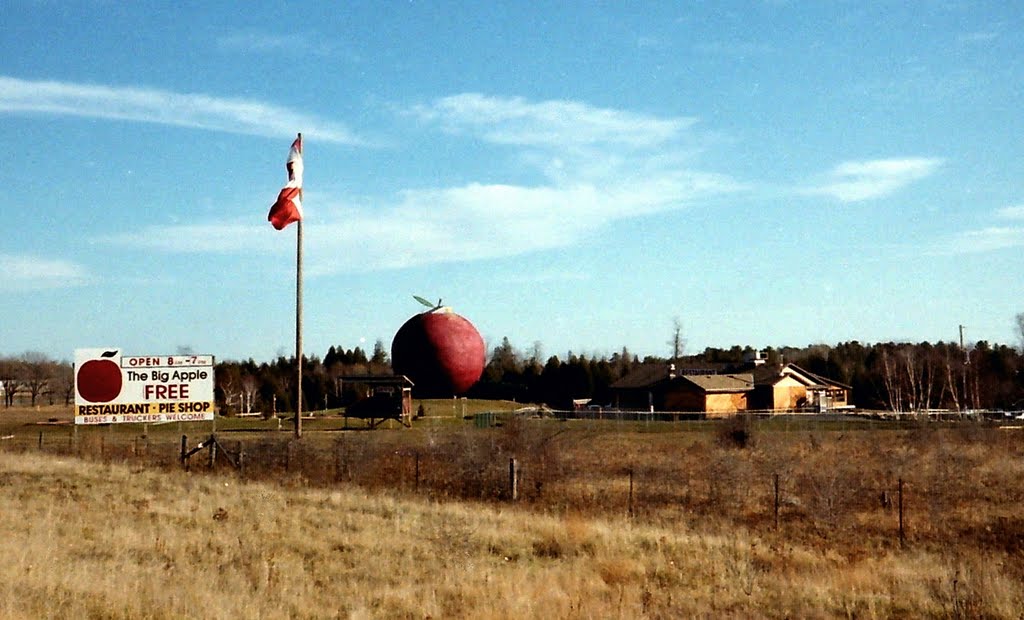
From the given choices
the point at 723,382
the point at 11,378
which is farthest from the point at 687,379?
the point at 11,378

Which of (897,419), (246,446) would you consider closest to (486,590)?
(246,446)

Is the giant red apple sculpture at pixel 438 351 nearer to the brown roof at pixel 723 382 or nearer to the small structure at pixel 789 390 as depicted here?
the brown roof at pixel 723 382

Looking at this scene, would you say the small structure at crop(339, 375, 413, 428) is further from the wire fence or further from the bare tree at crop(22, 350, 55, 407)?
the bare tree at crop(22, 350, 55, 407)

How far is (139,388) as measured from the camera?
37125mm

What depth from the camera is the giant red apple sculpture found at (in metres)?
75.2

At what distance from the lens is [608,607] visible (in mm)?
13328

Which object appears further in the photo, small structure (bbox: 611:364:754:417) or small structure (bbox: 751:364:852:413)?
small structure (bbox: 751:364:852:413)

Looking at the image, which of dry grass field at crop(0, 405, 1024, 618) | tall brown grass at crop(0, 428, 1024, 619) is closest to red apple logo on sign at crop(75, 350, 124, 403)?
dry grass field at crop(0, 405, 1024, 618)

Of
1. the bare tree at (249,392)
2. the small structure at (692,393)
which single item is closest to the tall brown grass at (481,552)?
the small structure at (692,393)

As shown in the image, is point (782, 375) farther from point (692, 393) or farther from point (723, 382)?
point (692, 393)

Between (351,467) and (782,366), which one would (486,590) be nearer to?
(351,467)

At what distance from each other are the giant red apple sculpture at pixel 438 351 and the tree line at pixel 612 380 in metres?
11.3

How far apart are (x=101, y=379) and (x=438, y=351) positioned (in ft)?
129

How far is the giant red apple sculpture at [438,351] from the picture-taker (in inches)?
2960
